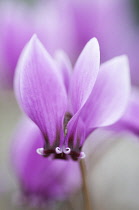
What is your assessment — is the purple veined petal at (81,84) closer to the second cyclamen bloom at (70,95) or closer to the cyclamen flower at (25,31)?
the second cyclamen bloom at (70,95)

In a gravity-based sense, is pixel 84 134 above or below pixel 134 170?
above

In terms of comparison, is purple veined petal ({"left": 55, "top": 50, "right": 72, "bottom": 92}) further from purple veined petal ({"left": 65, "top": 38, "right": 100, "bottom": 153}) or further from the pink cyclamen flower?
the pink cyclamen flower

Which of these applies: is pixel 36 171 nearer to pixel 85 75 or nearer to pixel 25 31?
pixel 85 75

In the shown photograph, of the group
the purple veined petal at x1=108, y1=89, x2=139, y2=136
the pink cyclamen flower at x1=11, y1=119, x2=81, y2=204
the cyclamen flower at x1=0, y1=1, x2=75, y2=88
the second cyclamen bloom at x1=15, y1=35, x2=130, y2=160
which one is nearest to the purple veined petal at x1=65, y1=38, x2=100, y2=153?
the second cyclamen bloom at x1=15, y1=35, x2=130, y2=160

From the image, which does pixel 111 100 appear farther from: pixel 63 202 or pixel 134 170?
pixel 134 170

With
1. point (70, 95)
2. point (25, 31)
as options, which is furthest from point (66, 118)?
point (25, 31)

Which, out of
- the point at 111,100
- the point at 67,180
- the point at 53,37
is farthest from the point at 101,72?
the point at 53,37
